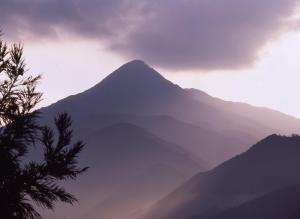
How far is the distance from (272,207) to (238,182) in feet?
109

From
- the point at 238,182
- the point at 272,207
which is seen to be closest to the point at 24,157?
the point at 272,207

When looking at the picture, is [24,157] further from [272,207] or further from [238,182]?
[238,182]

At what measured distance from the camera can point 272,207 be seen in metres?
98.4

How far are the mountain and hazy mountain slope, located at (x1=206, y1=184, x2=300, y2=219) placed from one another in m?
8.15

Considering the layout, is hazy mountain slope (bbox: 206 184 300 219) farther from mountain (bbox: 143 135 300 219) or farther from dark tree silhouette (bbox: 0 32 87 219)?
dark tree silhouette (bbox: 0 32 87 219)

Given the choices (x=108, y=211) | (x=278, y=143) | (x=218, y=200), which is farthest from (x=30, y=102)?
(x=108, y=211)

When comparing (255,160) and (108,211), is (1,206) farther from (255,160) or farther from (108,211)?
(108,211)

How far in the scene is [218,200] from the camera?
124062 mm

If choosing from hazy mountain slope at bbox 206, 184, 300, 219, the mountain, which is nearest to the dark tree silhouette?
hazy mountain slope at bbox 206, 184, 300, 219

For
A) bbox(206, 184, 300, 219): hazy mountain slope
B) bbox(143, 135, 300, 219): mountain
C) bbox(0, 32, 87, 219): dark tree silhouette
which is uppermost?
bbox(143, 135, 300, 219): mountain

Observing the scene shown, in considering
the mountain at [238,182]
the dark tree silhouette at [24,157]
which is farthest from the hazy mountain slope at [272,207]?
the dark tree silhouette at [24,157]

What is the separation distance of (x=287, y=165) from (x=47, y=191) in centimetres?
12848

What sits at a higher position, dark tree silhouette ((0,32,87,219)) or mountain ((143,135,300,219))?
mountain ((143,135,300,219))

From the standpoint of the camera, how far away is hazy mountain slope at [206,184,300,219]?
93.5 m
